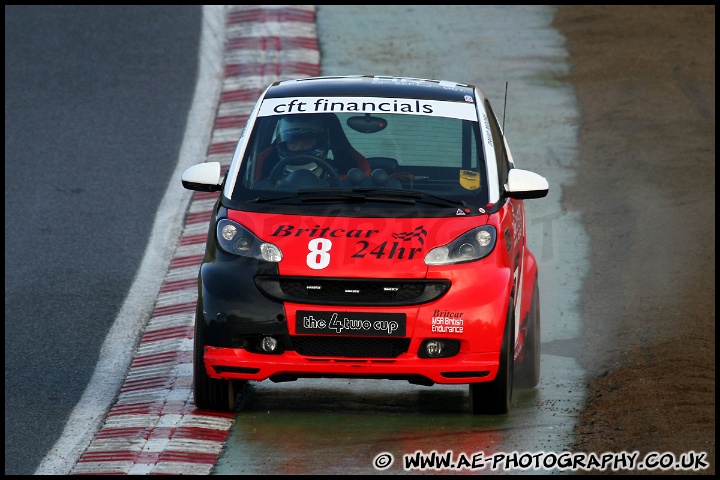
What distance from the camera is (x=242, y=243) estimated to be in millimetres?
7746

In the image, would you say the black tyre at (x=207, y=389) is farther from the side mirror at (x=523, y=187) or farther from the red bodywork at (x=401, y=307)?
the side mirror at (x=523, y=187)

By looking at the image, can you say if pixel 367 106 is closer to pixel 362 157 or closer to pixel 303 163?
pixel 362 157

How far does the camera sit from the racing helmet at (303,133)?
855 cm

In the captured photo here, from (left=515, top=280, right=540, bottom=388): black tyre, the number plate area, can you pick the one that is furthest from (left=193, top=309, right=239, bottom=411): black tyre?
(left=515, top=280, right=540, bottom=388): black tyre

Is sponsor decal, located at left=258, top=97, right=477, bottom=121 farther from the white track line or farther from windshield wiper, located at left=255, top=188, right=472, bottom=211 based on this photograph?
the white track line

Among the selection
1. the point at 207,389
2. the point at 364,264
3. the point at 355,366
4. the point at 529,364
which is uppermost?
the point at 364,264

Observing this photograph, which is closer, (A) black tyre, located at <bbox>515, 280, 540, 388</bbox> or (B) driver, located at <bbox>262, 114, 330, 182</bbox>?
(B) driver, located at <bbox>262, 114, 330, 182</bbox>

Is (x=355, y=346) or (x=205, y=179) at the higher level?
(x=205, y=179)

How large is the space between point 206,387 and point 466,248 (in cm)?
162

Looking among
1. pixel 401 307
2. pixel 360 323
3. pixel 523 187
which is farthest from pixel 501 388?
pixel 523 187

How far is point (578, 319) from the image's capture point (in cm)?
1023

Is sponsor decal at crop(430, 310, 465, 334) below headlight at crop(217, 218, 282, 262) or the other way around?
below

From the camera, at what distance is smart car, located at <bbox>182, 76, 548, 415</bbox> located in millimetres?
7482

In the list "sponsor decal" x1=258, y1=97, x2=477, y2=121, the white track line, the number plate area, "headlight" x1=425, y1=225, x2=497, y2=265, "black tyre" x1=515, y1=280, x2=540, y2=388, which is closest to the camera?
the white track line
